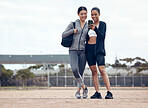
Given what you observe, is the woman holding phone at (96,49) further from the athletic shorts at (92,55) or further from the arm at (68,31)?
the arm at (68,31)

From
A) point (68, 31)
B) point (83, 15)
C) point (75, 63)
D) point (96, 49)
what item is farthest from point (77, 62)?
point (83, 15)

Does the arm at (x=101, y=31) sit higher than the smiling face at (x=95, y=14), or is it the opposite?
the smiling face at (x=95, y=14)

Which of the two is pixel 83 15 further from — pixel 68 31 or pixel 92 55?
pixel 92 55

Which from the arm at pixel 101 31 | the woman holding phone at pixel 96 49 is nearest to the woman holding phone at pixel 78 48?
the woman holding phone at pixel 96 49

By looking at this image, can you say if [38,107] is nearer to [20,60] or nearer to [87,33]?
[87,33]

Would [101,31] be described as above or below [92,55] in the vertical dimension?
above

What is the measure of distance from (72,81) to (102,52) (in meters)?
33.2

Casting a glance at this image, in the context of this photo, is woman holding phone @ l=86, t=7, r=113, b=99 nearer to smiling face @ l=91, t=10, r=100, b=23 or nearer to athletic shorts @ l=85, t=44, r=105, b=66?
athletic shorts @ l=85, t=44, r=105, b=66

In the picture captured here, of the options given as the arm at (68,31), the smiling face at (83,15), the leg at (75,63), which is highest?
the smiling face at (83,15)

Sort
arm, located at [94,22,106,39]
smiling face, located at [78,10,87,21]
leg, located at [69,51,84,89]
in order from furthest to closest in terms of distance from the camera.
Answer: smiling face, located at [78,10,87,21] → arm, located at [94,22,106,39] → leg, located at [69,51,84,89]

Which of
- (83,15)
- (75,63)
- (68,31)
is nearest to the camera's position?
(75,63)

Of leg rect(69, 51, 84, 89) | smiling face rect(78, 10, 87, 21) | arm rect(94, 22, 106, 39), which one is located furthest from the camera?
smiling face rect(78, 10, 87, 21)

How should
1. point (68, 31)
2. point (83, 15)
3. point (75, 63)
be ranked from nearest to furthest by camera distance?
1. point (75, 63)
2. point (68, 31)
3. point (83, 15)

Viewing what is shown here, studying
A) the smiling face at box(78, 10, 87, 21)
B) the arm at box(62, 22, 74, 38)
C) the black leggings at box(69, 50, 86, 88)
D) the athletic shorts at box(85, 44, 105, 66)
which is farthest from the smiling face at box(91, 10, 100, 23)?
the black leggings at box(69, 50, 86, 88)
